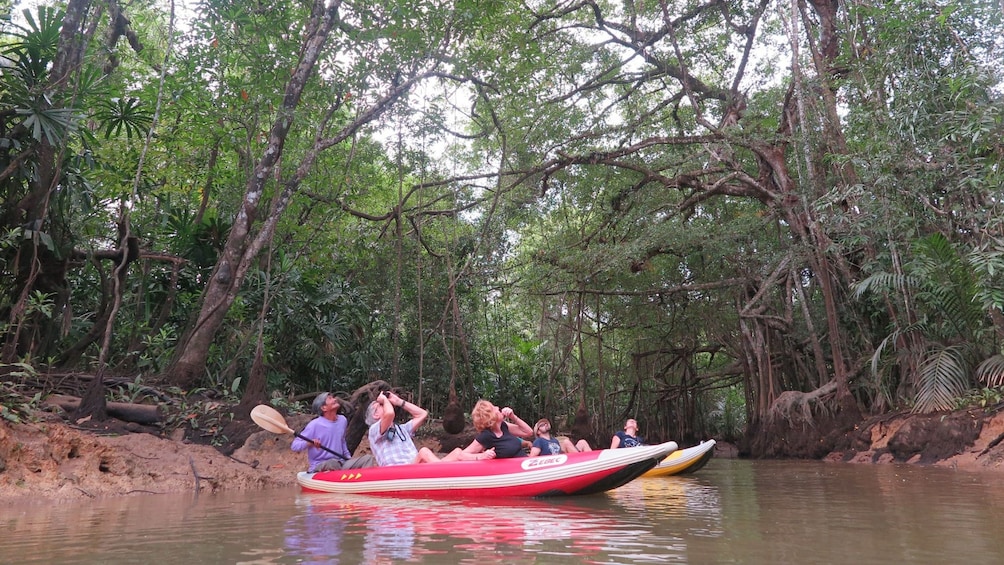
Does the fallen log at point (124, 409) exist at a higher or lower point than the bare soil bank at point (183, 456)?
higher

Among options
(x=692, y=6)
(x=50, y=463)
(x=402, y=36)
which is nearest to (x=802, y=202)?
(x=692, y=6)

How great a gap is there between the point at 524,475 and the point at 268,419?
9.00ft

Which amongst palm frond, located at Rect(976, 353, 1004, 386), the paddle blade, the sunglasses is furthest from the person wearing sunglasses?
palm frond, located at Rect(976, 353, 1004, 386)

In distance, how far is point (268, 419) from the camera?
6.40 m

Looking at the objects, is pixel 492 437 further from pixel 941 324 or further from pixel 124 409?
pixel 941 324

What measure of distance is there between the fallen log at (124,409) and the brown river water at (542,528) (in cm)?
144

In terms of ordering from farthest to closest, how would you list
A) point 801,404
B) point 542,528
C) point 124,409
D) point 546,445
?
point 801,404, point 124,409, point 546,445, point 542,528

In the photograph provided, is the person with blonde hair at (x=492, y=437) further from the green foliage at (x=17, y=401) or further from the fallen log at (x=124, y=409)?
the green foliage at (x=17, y=401)

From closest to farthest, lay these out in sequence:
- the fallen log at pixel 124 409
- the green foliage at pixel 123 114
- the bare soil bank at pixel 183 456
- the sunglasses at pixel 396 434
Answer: the bare soil bank at pixel 183 456 < the sunglasses at pixel 396 434 < the fallen log at pixel 124 409 < the green foliage at pixel 123 114

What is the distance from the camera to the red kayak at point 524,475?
4.67 metres

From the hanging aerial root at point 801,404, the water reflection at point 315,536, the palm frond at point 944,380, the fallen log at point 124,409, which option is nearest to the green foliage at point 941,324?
the palm frond at point 944,380

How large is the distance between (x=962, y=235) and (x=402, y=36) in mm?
6581

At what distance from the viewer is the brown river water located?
8.62ft

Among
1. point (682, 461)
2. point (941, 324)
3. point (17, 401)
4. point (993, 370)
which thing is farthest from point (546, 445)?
point (941, 324)
